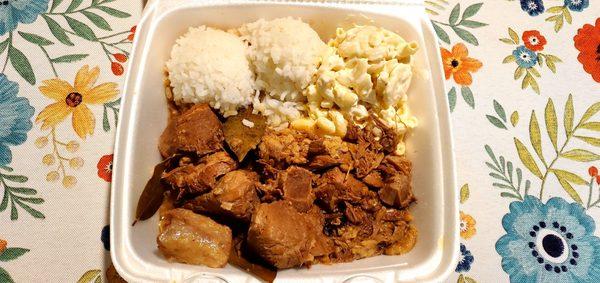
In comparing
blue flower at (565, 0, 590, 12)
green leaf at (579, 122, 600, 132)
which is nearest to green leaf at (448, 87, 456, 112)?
green leaf at (579, 122, 600, 132)

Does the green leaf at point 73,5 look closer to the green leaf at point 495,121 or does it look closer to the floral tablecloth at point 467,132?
the floral tablecloth at point 467,132

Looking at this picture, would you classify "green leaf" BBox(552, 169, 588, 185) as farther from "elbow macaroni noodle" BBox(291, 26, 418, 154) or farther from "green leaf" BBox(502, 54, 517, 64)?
"elbow macaroni noodle" BBox(291, 26, 418, 154)

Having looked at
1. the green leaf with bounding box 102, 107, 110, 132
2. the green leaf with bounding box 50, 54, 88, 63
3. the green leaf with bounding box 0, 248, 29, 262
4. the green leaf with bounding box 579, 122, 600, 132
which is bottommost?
the green leaf with bounding box 0, 248, 29, 262

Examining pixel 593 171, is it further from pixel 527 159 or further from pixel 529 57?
pixel 529 57

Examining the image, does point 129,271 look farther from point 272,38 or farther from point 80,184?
point 272,38

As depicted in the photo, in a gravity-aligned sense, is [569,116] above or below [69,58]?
below

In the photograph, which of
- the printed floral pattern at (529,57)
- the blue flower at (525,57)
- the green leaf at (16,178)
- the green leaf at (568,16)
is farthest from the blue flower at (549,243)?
the green leaf at (16,178)

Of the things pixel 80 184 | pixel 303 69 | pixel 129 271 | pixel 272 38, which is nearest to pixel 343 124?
pixel 303 69

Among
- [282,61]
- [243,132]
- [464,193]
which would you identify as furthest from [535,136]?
[243,132]
